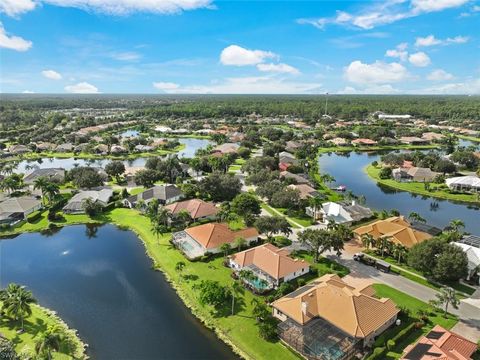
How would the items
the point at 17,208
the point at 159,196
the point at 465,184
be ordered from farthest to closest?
the point at 465,184 → the point at 159,196 → the point at 17,208

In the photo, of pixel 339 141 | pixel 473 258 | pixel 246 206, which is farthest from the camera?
pixel 339 141

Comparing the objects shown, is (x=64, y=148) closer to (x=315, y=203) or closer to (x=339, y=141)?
(x=315, y=203)

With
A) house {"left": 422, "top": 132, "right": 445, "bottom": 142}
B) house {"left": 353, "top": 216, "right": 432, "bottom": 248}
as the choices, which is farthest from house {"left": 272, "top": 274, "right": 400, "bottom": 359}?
house {"left": 422, "top": 132, "right": 445, "bottom": 142}

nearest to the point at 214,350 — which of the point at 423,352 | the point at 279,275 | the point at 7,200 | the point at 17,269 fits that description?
the point at 279,275

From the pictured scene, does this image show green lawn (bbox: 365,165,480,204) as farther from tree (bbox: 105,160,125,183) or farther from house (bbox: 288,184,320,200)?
tree (bbox: 105,160,125,183)

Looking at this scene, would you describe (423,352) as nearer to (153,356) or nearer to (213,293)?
(213,293)

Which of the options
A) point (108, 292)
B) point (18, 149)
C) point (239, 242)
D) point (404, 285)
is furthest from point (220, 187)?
point (18, 149)
